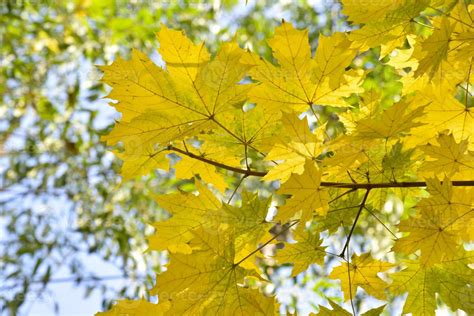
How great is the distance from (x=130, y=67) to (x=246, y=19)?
3.17 meters

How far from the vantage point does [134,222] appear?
3.49 m

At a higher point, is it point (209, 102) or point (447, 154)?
point (209, 102)

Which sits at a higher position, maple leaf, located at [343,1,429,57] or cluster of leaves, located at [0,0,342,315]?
cluster of leaves, located at [0,0,342,315]

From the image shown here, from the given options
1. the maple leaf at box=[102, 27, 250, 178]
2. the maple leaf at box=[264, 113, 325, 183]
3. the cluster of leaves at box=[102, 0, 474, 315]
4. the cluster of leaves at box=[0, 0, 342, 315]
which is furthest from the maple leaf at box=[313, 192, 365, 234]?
the cluster of leaves at box=[0, 0, 342, 315]

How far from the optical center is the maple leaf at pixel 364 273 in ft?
3.36

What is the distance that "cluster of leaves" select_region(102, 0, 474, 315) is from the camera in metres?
0.84

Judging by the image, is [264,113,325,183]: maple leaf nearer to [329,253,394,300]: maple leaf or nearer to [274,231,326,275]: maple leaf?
[274,231,326,275]: maple leaf

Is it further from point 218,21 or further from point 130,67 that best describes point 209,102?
point 218,21

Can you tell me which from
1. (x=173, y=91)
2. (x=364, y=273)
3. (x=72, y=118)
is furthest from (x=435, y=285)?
(x=72, y=118)

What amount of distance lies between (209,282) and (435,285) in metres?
0.41

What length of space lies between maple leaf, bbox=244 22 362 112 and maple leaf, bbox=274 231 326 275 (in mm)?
218

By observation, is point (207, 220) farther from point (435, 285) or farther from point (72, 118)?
point (72, 118)

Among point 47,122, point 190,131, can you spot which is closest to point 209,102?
point 190,131

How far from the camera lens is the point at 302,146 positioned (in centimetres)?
86
